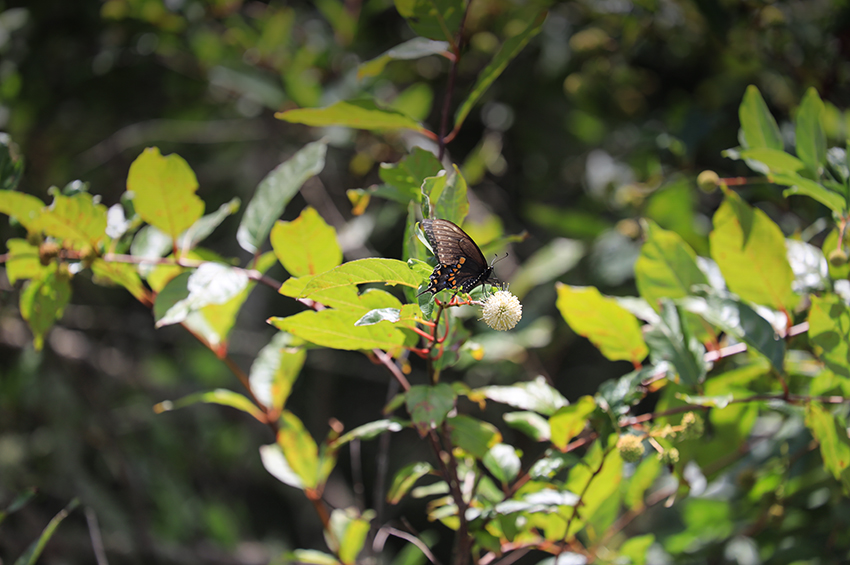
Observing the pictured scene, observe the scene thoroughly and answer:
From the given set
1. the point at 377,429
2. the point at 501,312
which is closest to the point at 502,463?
the point at 377,429

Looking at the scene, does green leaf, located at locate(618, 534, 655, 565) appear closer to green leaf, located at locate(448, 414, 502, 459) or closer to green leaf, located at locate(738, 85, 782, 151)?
green leaf, located at locate(448, 414, 502, 459)

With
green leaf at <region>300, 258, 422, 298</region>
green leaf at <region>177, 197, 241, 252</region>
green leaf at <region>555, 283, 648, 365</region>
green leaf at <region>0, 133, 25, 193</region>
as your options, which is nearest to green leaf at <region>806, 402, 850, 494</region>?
green leaf at <region>555, 283, 648, 365</region>

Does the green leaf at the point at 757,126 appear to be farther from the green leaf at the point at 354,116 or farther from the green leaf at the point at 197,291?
the green leaf at the point at 197,291

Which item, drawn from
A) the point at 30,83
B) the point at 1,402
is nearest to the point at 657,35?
the point at 30,83

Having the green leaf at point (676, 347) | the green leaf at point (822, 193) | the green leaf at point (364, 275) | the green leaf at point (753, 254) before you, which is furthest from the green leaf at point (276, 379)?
the green leaf at point (822, 193)

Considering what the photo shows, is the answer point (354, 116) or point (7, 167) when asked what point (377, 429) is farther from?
point (7, 167)

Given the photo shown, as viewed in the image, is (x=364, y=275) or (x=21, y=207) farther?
(x=21, y=207)

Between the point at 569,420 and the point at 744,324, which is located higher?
the point at 744,324
